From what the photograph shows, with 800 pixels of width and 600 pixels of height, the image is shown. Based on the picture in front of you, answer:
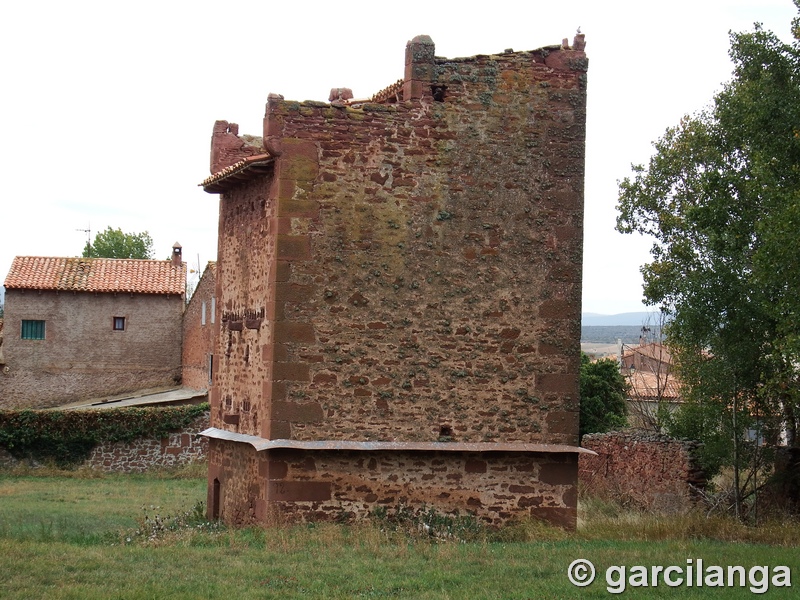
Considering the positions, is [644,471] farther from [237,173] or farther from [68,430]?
[68,430]

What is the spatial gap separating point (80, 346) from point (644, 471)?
27.3m

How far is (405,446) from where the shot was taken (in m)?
15.0

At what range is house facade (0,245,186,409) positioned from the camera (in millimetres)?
41125

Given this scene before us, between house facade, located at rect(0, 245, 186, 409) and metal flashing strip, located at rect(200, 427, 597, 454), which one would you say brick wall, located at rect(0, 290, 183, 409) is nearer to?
house facade, located at rect(0, 245, 186, 409)

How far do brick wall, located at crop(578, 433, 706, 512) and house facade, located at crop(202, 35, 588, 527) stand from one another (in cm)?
558

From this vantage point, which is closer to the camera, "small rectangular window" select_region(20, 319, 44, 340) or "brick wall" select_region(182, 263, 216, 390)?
"brick wall" select_region(182, 263, 216, 390)

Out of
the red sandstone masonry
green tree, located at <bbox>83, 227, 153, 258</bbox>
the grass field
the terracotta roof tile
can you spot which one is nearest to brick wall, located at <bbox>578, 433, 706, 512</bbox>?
the grass field

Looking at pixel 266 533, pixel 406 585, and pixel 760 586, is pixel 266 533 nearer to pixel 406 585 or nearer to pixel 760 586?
pixel 406 585

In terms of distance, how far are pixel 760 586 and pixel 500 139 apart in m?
7.92

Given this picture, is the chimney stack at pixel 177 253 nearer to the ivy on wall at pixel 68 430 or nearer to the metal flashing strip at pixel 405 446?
the ivy on wall at pixel 68 430

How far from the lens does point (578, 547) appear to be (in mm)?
13547

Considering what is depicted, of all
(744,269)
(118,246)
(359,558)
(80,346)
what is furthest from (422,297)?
(118,246)

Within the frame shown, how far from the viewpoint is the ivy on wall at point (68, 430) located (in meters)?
30.8

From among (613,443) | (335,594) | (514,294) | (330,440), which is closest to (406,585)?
(335,594)
